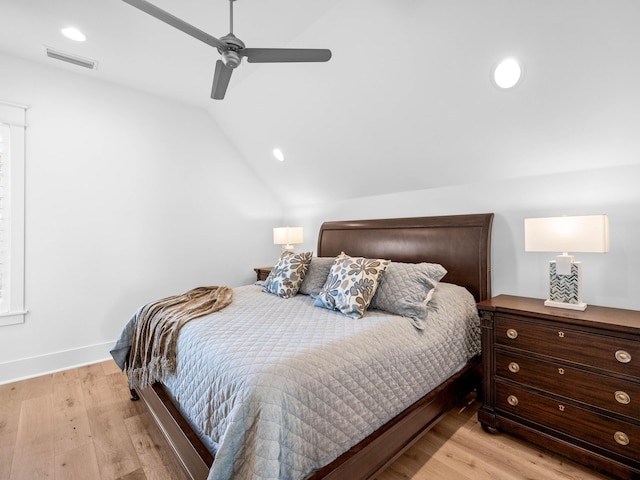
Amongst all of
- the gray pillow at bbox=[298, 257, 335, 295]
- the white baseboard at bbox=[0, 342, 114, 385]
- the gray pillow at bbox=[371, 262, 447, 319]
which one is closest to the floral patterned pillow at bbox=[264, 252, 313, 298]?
the gray pillow at bbox=[298, 257, 335, 295]

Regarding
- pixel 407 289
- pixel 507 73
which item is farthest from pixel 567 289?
pixel 507 73

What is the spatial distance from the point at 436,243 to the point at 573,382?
134 centimetres

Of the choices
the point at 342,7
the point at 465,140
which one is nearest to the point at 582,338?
the point at 465,140

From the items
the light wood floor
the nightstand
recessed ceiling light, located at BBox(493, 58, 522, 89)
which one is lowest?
the light wood floor

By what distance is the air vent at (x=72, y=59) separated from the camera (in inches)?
101

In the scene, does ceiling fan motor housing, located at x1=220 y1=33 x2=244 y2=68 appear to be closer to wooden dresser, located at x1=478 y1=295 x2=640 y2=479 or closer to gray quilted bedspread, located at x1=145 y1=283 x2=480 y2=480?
gray quilted bedspread, located at x1=145 y1=283 x2=480 y2=480

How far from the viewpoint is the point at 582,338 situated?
160cm

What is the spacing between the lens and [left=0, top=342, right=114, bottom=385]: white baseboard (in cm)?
266

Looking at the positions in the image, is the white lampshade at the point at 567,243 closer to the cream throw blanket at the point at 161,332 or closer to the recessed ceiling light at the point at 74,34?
the cream throw blanket at the point at 161,332

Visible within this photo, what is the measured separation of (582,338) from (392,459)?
3.92 feet

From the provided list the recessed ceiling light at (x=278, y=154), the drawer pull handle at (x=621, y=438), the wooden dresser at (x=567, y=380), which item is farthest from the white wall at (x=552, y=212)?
the recessed ceiling light at (x=278, y=154)

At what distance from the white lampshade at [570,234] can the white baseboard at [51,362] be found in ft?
12.9

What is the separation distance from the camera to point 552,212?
84.9 inches

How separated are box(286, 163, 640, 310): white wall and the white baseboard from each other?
3.47 metres
